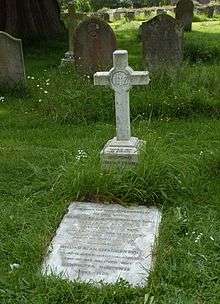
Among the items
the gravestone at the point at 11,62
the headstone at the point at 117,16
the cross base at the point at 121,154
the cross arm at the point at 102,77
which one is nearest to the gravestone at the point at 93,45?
the gravestone at the point at 11,62

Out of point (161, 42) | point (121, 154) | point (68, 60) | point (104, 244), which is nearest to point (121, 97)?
point (121, 154)

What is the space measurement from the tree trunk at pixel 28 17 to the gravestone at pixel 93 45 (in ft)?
15.3

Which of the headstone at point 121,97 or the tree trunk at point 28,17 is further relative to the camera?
the tree trunk at point 28,17

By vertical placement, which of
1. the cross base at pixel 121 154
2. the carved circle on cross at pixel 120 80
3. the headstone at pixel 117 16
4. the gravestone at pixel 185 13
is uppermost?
the carved circle on cross at pixel 120 80

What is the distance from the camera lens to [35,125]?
25.8 ft

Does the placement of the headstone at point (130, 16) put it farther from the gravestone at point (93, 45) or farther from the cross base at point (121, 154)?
the cross base at point (121, 154)

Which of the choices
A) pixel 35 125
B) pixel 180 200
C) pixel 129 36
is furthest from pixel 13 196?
pixel 129 36

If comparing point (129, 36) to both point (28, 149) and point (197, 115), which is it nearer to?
point (197, 115)

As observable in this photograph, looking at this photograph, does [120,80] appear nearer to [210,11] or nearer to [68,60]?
[68,60]

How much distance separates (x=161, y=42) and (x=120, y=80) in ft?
13.3

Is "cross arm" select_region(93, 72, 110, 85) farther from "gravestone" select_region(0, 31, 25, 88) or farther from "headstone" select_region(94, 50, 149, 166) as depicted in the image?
"gravestone" select_region(0, 31, 25, 88)

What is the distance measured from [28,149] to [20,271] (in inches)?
104

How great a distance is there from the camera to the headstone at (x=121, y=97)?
546 centimetres

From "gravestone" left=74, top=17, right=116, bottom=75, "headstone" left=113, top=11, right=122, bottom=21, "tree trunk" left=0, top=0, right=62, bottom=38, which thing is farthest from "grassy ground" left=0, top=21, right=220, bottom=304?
"headstone" left=113, top=11, right=122, bottom=21
